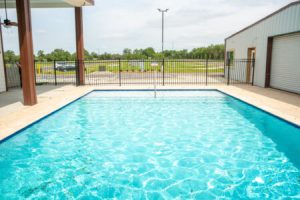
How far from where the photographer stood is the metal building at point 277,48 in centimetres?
1125

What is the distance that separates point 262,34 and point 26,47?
12324mm

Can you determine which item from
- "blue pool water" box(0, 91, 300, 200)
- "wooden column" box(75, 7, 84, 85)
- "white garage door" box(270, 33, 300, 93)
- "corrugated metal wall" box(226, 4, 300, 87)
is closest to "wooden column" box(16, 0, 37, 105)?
"blue pool water" box(0, 91, 300, 200)

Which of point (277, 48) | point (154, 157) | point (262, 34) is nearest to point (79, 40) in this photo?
point (262, 34)

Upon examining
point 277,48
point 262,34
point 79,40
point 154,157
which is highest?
point 262,34

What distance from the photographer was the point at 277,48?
1303cm

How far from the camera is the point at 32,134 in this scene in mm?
6594

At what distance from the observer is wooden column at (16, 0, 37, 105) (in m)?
8.70

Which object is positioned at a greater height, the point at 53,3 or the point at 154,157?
the point at 53,3

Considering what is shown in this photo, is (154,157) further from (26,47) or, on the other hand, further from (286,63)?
(286,63)

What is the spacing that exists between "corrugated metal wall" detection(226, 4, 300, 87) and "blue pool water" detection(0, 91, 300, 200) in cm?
504

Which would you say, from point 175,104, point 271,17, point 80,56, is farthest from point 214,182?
point 80,56

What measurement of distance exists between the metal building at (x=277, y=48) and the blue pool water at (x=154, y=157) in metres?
4.52

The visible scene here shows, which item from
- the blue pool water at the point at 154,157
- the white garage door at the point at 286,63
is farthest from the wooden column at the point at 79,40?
the white garage door at the point at 286,63

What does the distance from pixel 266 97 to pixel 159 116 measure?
5.32 m
